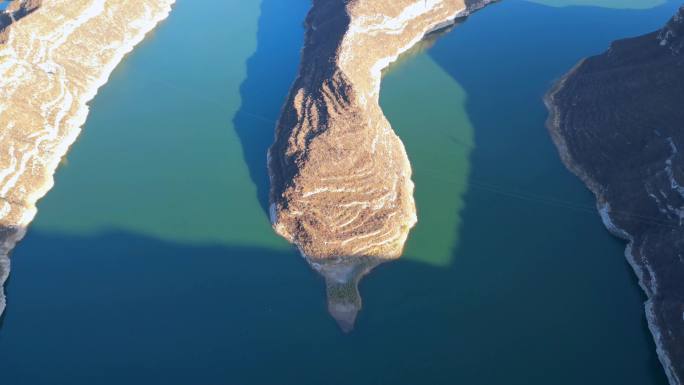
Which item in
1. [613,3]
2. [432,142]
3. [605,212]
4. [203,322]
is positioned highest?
[613,3]

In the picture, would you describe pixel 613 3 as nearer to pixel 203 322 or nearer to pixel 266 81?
pixel 266 81

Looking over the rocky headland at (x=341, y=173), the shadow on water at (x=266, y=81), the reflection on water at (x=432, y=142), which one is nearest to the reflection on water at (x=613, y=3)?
the reflection on water at (x=432, y=142)

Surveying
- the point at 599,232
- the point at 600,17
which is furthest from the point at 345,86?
the point at 600,17

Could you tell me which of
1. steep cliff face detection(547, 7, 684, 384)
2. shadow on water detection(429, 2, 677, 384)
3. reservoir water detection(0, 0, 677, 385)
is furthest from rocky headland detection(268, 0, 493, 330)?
steep cliff face detection(547, 7, 684, 384)

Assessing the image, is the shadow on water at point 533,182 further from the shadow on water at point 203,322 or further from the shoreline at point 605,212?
the shadow on water at point 203,322

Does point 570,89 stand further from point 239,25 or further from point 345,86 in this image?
point 239,25

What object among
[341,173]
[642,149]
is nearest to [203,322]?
[341,173]

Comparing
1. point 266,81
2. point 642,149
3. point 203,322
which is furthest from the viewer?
point 266,81
